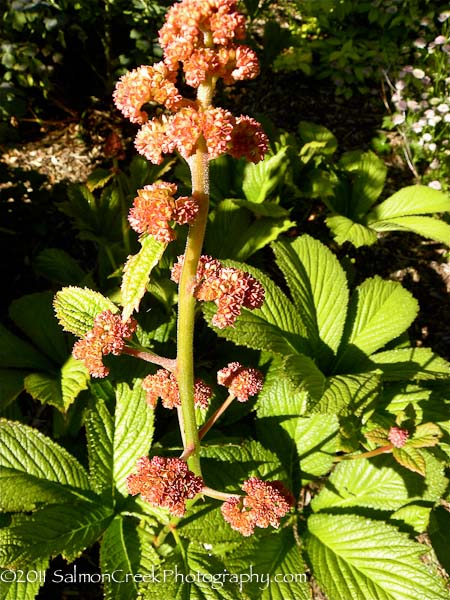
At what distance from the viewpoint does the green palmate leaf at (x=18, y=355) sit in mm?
2324

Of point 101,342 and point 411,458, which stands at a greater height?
point 411,458

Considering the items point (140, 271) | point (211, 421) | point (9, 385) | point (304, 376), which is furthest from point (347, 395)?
point (9, 385)

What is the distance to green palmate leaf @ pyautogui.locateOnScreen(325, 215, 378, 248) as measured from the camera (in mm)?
2709

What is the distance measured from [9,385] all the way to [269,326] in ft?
3.68

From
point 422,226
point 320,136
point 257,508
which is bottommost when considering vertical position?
point 257,508

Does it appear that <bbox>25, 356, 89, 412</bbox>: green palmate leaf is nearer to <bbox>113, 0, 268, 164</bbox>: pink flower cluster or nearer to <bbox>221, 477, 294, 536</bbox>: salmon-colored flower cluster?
<bbox>221, 477, 294, 536</bbox>: salmon-colored flower cluster

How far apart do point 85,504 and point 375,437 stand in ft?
3.46

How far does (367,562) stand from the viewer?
1870 millimetres

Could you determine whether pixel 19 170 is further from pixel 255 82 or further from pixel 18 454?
pixel 255 82

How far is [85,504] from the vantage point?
6.13 feet

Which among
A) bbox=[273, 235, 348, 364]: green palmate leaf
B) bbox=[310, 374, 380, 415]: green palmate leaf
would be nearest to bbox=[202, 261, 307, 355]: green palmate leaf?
bbox=[273, 235, 348, 364]: green palmate leaf

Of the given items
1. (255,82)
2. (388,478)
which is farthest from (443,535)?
(255,82)

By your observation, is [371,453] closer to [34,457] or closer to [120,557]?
[120,557]

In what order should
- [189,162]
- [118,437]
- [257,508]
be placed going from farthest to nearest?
1. [118,437]
2. [257,508]
3. [189,162]
